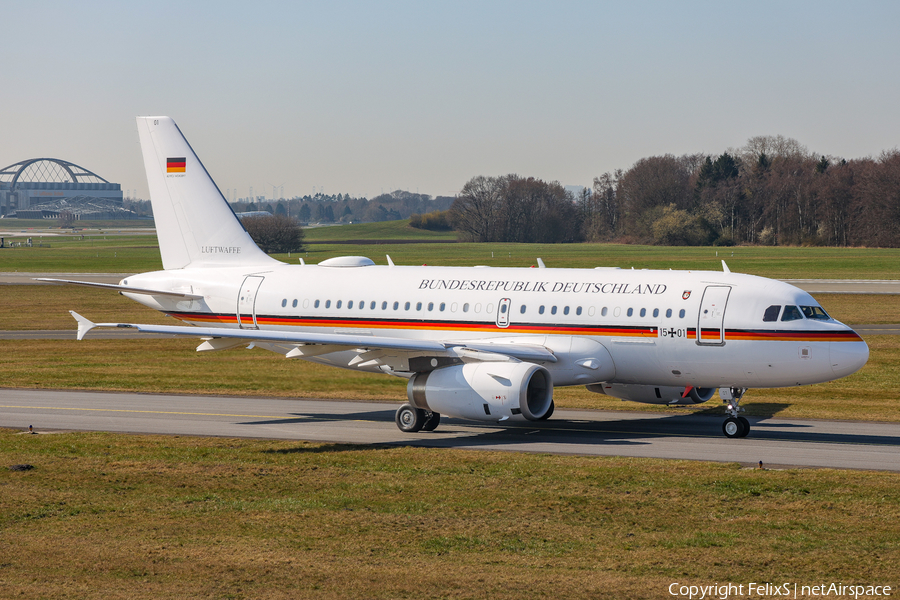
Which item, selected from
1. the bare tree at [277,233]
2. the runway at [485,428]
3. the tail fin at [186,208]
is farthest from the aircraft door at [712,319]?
the bare tree at [277,233]

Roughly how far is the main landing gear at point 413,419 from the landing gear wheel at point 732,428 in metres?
8.28

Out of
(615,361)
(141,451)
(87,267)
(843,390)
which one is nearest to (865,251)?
(87,267)

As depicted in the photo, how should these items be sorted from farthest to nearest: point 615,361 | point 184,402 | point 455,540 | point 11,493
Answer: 1. point 184,402
2. point 615,361
3. point 11,493
4. point 455,540

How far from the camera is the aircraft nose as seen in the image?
26531 millimetres

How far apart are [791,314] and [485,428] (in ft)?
31.2

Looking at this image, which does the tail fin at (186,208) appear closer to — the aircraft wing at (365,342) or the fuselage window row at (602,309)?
the fuselage window row at (602,309)

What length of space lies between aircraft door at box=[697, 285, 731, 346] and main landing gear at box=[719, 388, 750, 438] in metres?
1.88

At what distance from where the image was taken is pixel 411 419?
29594 mm

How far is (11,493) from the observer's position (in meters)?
21.1

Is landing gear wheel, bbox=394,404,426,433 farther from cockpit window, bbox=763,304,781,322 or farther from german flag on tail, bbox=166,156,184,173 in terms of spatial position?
german flag on tail, bbox=166,156,184,173

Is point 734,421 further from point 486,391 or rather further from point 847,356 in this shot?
point 486,391

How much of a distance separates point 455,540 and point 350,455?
8534 millimetres

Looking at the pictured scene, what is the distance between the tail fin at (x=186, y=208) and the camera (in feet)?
119

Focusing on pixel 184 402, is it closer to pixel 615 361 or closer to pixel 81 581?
pixel 615 361
